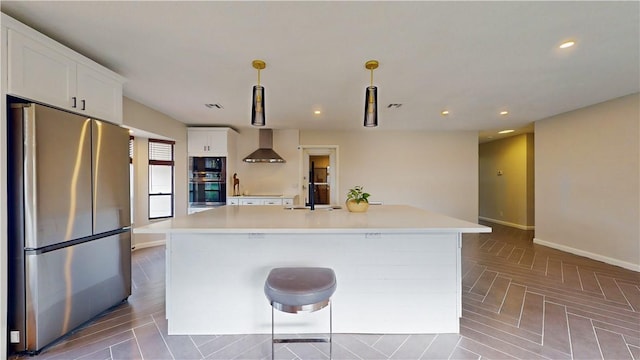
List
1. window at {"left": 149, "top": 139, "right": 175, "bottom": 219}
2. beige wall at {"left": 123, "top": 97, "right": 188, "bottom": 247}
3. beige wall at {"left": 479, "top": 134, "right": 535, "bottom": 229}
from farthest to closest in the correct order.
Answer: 1. beige wall at {"left": 479, "top": 134, "right": 535, "bottom": 229}
2. window at {"left": 149, "top": 139, "right": 175, "bottom": 219}
3. beige wall at {"left": 123, "top": 97, "right": 188, "bottom": 247}

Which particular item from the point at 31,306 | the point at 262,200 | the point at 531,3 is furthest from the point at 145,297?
the point at 531,3

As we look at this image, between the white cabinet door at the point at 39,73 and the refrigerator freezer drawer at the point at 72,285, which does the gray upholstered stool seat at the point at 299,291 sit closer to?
the refrigerator freezer drawer at the point at 72,285

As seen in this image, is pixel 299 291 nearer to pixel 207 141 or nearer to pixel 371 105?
pixel 371 105

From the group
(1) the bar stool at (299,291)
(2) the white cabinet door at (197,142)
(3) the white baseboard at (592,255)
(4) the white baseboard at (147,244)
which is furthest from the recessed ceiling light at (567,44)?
(4) the white baseboard at (147,244)

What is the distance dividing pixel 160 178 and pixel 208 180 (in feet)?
2.74

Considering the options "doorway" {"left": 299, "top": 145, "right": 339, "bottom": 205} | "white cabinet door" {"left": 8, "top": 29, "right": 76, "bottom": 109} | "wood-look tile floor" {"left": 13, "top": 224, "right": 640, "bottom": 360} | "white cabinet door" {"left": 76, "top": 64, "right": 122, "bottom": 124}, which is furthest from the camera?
"doorway" {"left": 299, "top": 145, "right": 339, "bottom": 205}

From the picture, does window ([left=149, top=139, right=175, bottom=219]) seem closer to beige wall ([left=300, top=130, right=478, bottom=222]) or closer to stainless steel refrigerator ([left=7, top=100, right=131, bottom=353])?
stainless steel refrigerator ([left=7, top=100, right=131, bottom=353])

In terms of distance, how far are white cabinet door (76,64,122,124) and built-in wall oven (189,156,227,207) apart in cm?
271

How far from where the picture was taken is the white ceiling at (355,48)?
176cm

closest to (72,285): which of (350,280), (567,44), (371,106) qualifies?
(350,280)

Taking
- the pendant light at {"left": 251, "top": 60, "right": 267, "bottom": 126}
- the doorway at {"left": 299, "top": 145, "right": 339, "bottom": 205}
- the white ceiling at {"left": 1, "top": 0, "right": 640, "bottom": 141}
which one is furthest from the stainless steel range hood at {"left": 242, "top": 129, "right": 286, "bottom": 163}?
the pendant light at {"left": 251, "top": 60, "right": 267, "bottom": 126}

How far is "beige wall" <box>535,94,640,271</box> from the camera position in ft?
11.7

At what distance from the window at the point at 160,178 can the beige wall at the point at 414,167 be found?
3.40 m

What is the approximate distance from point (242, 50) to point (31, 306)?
97.6 inches
